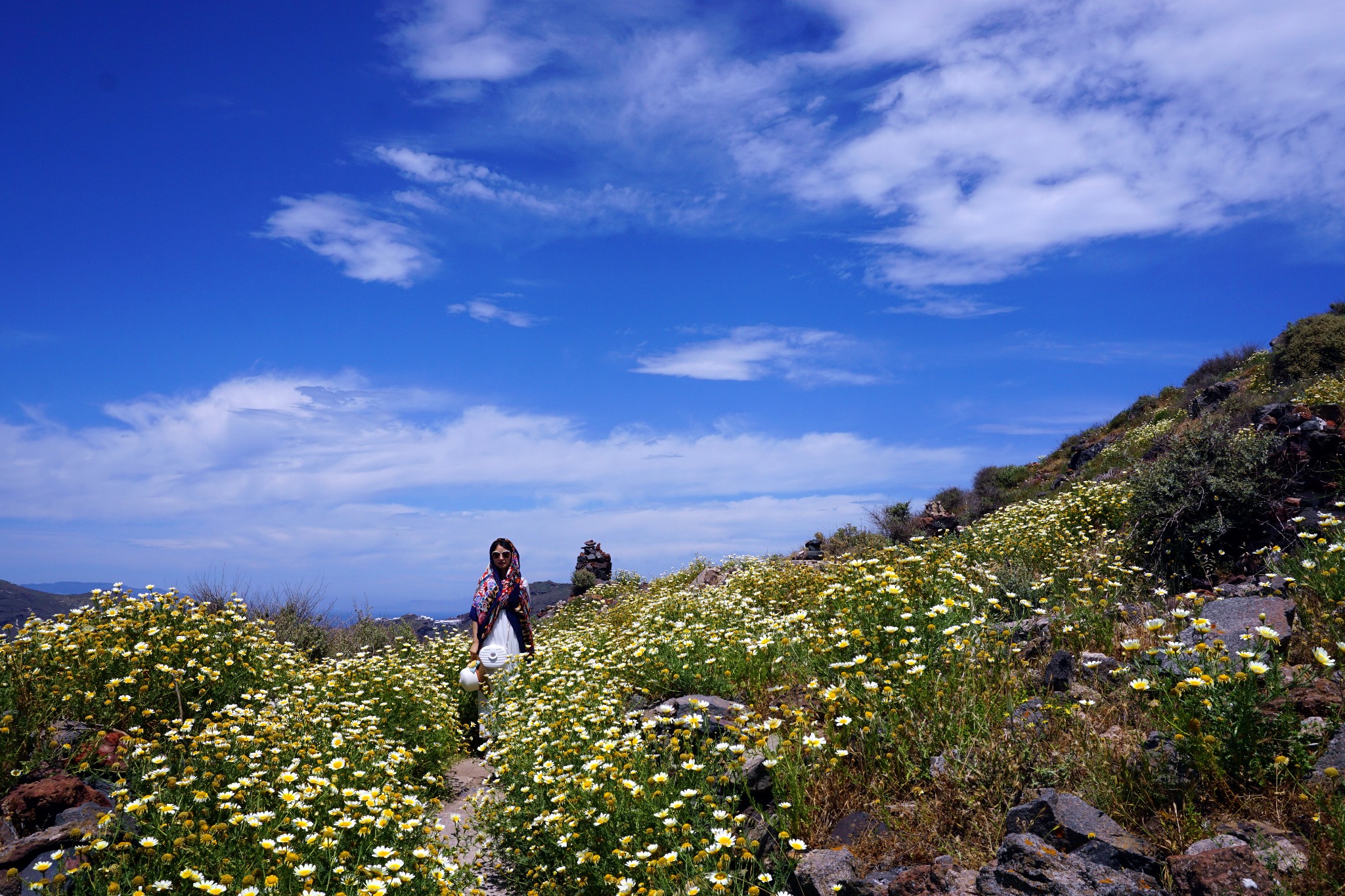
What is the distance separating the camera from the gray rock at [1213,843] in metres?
3.38

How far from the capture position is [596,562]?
2228 centimetres

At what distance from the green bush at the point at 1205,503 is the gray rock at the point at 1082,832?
626 cm

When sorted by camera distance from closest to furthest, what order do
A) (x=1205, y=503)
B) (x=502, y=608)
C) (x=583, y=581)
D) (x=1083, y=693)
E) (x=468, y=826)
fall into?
(x=1083, y=693), (x=468, y=826), (x=1205, y=503), (x=502, y=608), (x=583, y=581)

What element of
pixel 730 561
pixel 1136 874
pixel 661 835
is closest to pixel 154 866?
pixel 661 835

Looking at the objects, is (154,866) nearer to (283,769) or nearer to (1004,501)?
(283,769)

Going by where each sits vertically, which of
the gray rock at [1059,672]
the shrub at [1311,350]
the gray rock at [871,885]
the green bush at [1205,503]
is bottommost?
the gray rock at [871,885]

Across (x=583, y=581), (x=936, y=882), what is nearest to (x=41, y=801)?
(x=936, y=882)

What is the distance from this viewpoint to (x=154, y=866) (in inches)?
169

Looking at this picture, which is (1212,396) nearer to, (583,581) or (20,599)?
(583,581)

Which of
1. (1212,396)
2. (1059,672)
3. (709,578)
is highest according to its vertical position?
(1212,396)

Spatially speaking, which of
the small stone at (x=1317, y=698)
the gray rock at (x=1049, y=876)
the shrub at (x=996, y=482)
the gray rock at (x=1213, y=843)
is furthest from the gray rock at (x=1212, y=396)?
the gray rock at (x=1049, y=876)

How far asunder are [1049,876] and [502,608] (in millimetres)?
7736

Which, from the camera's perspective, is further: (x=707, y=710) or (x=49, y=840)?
(x=707, y=710)

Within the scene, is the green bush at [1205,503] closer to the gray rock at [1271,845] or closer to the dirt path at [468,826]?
the gray rock at [1271,845]
